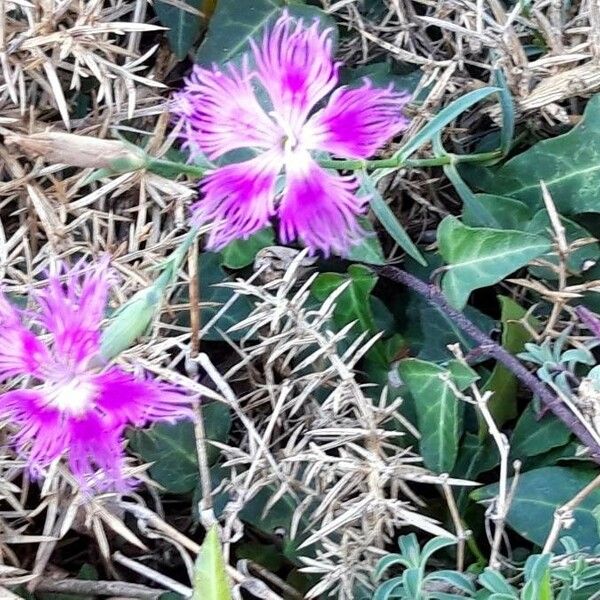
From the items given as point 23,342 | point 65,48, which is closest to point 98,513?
point 23,342

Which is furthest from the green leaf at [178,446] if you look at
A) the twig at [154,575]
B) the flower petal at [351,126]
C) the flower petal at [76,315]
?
the flower petal at [351,126]

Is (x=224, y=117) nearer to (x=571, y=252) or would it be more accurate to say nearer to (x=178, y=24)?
(x=178, y=24)

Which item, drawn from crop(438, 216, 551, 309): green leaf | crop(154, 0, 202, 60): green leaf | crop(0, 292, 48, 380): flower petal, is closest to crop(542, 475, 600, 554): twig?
crop(438, 216, 551, 309): green leaf

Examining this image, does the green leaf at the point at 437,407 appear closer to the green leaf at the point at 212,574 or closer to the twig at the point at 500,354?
the twig at the point at 500,354

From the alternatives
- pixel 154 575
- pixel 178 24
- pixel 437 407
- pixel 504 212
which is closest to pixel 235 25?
pixel 178 24

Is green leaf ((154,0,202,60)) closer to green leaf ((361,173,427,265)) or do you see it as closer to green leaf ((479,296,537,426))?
green leaf ((361,173,427,265))

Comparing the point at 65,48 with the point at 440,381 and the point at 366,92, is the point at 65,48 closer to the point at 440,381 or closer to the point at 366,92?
the point at 366,92
